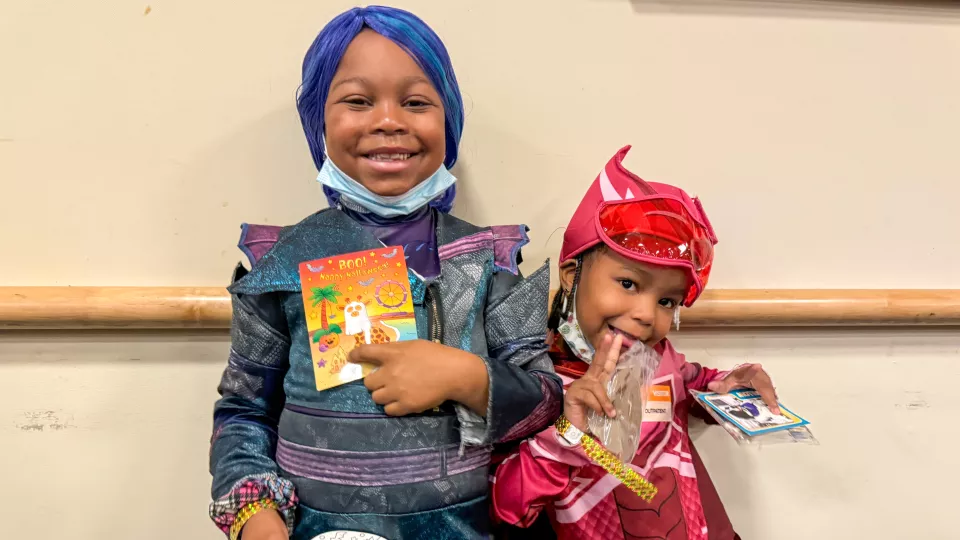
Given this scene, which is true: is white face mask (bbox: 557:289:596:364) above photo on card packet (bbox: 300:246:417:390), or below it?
below

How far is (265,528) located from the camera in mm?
604

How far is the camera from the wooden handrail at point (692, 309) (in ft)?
2.76

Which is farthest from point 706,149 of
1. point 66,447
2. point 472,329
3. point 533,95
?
point 66,447

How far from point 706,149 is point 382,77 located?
0.58 meters

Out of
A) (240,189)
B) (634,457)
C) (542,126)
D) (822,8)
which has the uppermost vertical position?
(822,8)

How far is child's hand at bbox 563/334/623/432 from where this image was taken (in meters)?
0.66

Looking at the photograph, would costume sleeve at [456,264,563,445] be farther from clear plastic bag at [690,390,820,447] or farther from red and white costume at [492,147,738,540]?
clear plastic bag at [690,390,820,447]

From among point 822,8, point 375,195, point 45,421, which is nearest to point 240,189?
point 375,195

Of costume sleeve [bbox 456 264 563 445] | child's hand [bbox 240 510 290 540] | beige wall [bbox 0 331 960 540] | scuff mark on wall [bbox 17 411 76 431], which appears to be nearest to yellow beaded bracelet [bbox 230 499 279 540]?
child's hand [bbox 240 510 290 540]

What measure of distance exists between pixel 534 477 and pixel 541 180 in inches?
18.5

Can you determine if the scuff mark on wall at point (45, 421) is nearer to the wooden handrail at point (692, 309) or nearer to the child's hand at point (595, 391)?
the wooden handrail at point (692, 309)

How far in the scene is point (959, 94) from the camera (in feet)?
3.33

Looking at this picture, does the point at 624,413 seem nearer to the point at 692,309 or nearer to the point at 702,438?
the point at 692,309

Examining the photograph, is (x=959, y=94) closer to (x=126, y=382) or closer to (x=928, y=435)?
(x=928, y=435)
